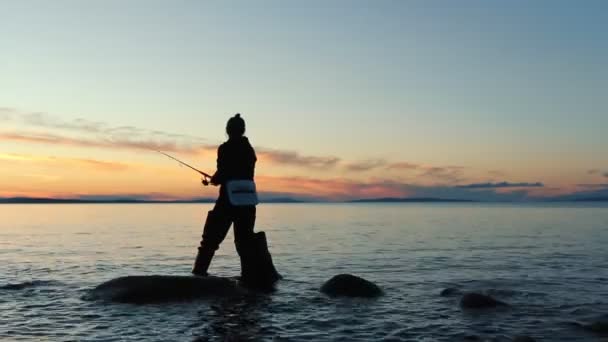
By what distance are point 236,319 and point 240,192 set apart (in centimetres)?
365

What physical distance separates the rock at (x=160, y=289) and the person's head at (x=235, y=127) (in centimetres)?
331

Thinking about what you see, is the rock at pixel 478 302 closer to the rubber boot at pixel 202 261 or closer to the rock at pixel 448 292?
the rock at pixel 448 292

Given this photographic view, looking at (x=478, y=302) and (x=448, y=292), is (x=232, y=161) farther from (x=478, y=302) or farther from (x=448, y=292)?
(x=478, y=302)

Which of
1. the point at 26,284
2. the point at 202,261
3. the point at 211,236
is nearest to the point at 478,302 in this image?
the point at 211,236

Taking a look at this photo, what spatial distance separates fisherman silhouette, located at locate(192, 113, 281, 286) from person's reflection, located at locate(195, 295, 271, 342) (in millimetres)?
1485

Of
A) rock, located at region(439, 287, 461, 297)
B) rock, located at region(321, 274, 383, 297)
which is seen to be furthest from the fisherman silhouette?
rock, located at region(439, 287, 461, 297)

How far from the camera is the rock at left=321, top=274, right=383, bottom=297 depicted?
11898mm

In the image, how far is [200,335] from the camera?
27.0 ft

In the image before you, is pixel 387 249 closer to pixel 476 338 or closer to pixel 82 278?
pixel 82 278

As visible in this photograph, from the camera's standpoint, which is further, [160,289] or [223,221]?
[223,221]

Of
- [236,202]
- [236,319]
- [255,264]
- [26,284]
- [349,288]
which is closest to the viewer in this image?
[236,319]

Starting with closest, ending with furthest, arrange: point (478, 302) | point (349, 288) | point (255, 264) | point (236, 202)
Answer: point (478, 302)
point (349, 288)
point (236, 202)
point (255, 264)

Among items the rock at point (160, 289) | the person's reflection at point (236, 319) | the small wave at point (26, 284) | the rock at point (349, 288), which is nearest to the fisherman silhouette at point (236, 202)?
the rock at point (160, 289)

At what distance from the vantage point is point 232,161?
12.4m
